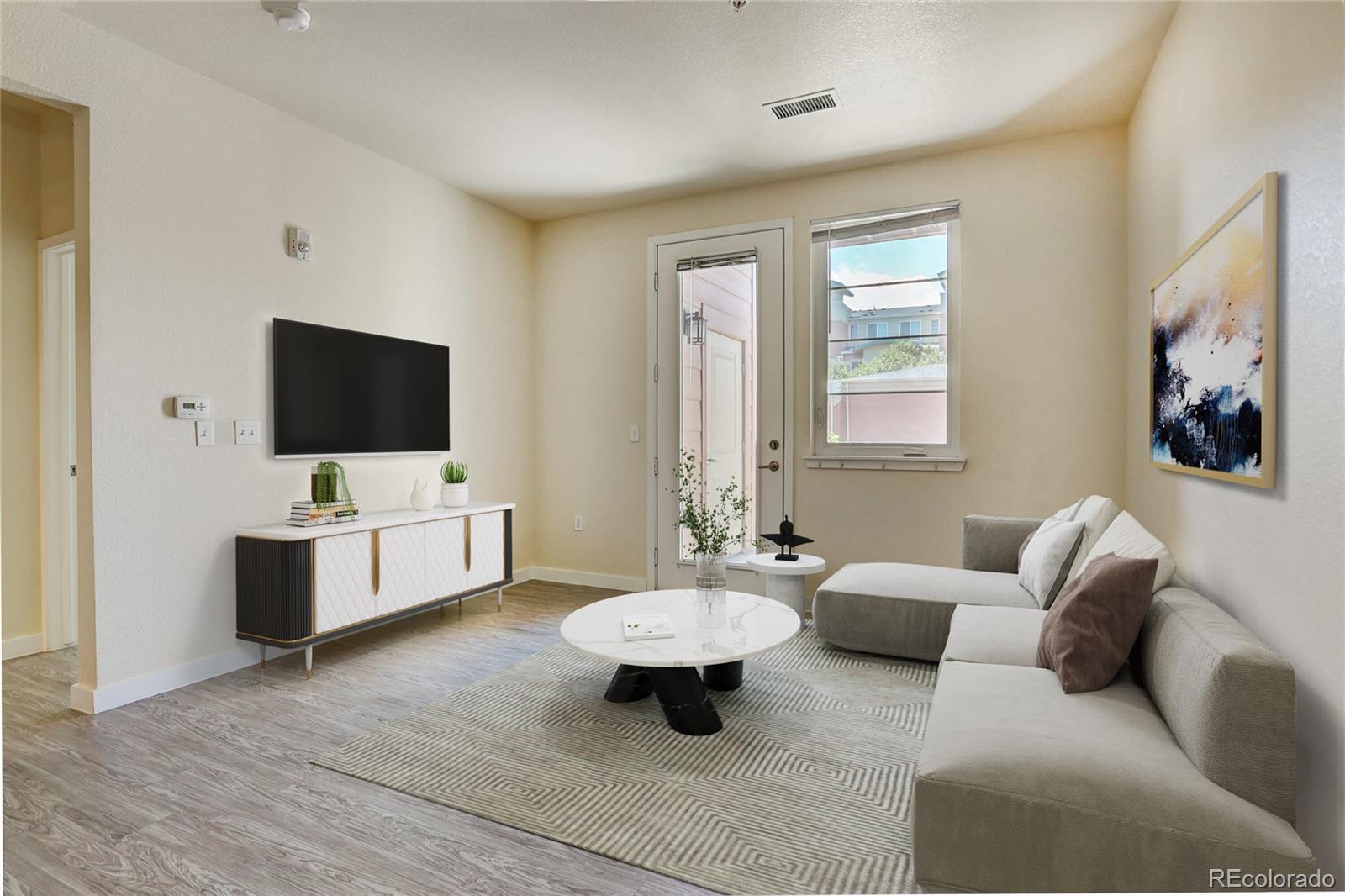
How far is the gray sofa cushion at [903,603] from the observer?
3102mm

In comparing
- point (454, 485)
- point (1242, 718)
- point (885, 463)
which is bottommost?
point (1242, 718)

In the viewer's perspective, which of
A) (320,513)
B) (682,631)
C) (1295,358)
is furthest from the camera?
(320,513)

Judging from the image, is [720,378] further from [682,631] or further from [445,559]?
[682,631]

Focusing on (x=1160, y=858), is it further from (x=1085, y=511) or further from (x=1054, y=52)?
(x=1054, y=52)

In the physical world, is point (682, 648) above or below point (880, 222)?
below

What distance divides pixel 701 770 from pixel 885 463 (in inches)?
95.8

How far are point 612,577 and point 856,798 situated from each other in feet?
10.3

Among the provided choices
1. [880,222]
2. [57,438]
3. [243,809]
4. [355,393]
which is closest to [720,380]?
[880,222]

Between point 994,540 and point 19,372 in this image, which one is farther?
point 994,540

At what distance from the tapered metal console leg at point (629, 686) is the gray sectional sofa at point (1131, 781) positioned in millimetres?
1335

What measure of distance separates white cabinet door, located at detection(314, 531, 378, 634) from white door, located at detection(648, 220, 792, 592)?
1.99 meters

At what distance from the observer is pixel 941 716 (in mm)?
1773

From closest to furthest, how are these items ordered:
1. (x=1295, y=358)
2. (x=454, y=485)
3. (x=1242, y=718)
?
(x=1242, y=718), (x=1295, y=358), (x=454, y=485)

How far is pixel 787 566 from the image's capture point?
3707 mm
